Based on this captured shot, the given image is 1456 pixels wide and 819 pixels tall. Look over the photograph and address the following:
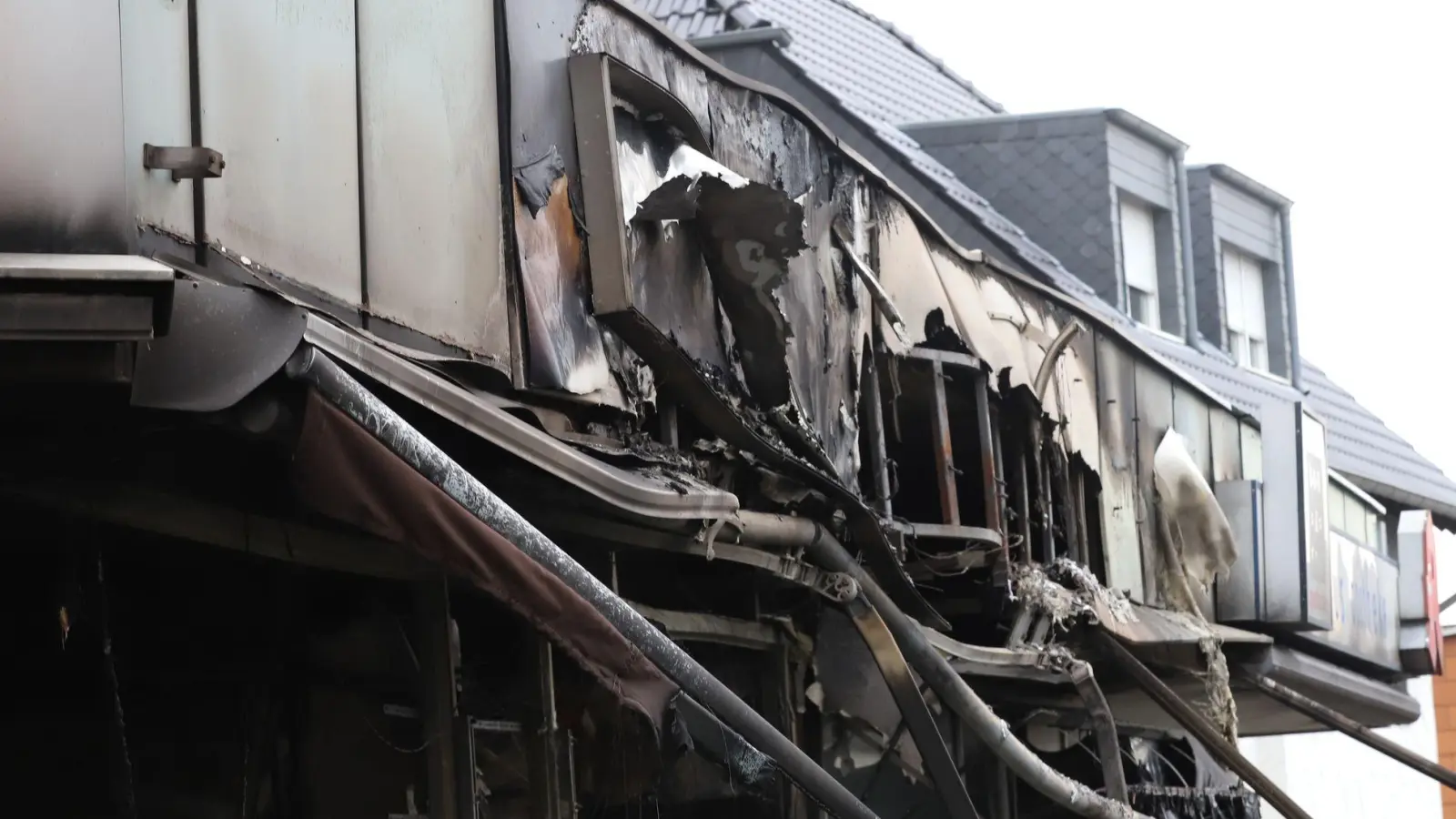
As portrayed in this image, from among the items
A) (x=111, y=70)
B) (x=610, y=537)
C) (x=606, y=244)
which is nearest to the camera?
(x=111, y=70)

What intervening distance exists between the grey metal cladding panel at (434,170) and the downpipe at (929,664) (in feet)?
4.19

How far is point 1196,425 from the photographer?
42.9 feet

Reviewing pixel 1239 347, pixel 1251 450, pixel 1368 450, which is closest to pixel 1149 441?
pixel 1251 450

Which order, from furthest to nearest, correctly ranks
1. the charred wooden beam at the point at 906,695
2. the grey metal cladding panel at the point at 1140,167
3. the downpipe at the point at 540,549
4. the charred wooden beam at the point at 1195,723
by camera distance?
the grey metal cladding panel at the point at 1140,167, the charred wooden beam at the point at 1195,723, the charred wooden beam at the point at 906,695, the downpipe at the point at 540,549

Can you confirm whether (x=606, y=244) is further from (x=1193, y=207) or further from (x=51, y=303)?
(x=1193, y=207)

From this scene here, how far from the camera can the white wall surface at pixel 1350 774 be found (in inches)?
704

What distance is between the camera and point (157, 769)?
5.88 meters

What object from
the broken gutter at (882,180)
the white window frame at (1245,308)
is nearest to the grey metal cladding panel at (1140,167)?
the white window frame at (1245,308)

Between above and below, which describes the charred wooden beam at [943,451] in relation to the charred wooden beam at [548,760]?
above

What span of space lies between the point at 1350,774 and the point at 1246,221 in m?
5.67

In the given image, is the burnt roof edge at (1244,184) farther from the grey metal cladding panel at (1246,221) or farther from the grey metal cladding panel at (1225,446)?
the grey metal cladding panel at (1225,446)

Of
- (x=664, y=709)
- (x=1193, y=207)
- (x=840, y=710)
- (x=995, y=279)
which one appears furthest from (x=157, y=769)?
(x=1193, y=207)

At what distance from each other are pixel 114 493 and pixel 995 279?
6.43 metres

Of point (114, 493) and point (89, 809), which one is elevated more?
point (114, 493)
